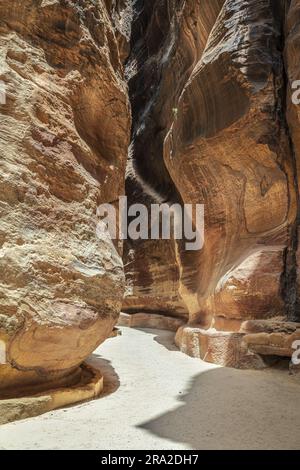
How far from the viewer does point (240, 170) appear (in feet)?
21.6

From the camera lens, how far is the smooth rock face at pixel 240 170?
5.68 metres

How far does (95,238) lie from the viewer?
14.2 feet

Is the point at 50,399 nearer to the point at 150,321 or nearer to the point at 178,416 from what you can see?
the point at 178,416

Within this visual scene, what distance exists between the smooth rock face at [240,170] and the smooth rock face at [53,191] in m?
2.33

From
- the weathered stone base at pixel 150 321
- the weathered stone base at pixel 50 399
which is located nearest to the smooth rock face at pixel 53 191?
the weathered stone base at pixel 50 399

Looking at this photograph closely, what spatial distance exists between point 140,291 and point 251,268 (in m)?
8.07

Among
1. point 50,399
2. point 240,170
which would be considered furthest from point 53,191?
point 240,170

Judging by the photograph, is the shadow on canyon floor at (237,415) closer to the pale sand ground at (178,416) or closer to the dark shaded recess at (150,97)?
the pale sand ground at (178,416)

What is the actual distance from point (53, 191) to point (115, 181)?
154cm

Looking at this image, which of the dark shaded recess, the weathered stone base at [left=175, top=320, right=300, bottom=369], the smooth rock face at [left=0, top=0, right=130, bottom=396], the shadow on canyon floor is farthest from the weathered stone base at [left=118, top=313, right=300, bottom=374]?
the dark shaded recess

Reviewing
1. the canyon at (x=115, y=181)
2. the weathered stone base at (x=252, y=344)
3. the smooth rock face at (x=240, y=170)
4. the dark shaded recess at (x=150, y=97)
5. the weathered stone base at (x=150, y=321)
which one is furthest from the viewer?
the dark shaded recess at (x=150, y=97)

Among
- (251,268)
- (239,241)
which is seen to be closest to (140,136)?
(239,241)

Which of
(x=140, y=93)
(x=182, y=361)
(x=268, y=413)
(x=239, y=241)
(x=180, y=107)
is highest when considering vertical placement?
(x=140, y=93)
